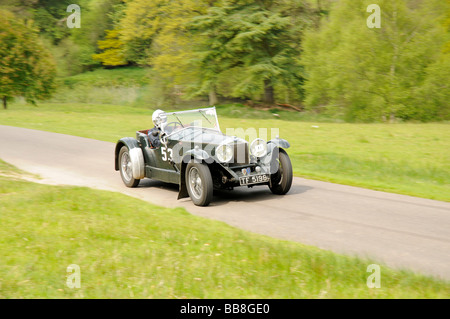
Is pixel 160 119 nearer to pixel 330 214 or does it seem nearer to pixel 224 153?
pixel 224 153

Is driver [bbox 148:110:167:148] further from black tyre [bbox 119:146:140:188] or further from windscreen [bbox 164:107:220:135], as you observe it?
black tyre [bbox 119:146:140:188]

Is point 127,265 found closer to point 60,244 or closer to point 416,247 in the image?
point 60,244

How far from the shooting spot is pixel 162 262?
607 cm

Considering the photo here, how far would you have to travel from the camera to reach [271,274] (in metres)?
5.73

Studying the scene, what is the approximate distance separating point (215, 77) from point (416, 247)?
36.7m

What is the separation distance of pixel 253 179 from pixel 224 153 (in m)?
0.73

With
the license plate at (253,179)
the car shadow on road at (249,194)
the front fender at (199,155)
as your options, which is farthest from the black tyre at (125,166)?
the license plate at (253,179)

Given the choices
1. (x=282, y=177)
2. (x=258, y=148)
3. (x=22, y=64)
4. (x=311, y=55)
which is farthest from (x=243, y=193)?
(x=22, y=64)

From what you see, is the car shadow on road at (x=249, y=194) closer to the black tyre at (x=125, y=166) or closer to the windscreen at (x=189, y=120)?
the windscreen at (x=189, y=120)

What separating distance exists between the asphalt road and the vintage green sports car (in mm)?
350

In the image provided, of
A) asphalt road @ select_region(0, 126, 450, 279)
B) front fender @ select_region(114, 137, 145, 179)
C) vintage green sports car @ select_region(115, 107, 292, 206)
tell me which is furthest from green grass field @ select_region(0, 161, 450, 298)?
front fender @ select_region(114, 137, 145, 179)

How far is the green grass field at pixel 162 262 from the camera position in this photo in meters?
5.26

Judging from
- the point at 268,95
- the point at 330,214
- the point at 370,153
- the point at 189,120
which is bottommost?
the point at 330,214

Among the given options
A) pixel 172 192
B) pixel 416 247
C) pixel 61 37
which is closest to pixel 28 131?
pixel 172 192
